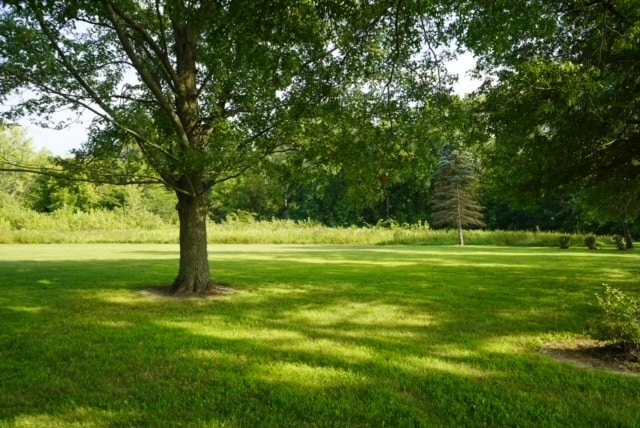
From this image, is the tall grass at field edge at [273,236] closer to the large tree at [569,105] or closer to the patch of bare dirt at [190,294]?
the patch of bare dirt at [190,294]

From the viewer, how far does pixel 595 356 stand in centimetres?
511

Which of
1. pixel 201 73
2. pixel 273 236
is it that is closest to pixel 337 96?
A: pixel 201 73

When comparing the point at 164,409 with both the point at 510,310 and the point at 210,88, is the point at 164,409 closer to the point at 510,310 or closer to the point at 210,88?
the point at 510,310

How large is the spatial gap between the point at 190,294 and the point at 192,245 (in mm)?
891

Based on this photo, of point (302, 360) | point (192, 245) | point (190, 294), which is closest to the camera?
point (302, 360)

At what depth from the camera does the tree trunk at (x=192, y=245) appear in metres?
8.91

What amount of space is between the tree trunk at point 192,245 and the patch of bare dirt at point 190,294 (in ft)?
0.38

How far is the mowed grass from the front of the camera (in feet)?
11.5

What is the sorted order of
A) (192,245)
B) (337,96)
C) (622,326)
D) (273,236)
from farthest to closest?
(273,236)
(192,245)
(337,96)
(622,326)

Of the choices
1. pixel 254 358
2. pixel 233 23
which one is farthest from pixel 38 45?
pixel 254 358

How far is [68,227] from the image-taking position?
33344 mm

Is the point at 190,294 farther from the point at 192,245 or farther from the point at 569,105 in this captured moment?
the point at 569,105

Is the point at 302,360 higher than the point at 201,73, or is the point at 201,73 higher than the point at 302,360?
the point at 201,73

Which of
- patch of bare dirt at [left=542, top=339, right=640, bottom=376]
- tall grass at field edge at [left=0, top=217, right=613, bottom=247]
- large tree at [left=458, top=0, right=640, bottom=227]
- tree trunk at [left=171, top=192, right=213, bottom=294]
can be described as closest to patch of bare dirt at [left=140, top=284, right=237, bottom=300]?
tree trunk at [left=171, top=192, right=213, bottom=294]
